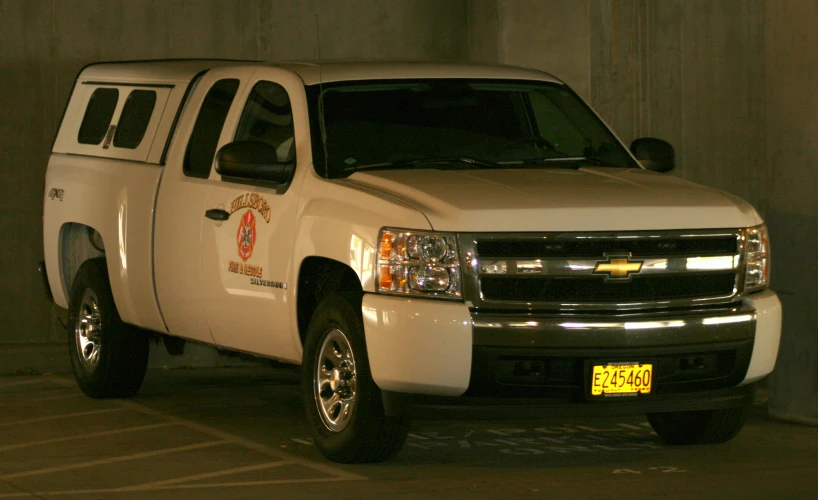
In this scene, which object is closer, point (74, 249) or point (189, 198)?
point (189, 198)

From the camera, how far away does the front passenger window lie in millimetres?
9055

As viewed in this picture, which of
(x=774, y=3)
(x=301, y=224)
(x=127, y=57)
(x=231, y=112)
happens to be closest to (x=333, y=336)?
(x=301, y=224)

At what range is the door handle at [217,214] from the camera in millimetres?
9094

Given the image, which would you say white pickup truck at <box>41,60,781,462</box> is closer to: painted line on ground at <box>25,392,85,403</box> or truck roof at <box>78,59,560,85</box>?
truck roof at <box>78,59,560,85</box>

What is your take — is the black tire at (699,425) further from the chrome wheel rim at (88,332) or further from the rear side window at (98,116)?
the rear side window at (98,116)

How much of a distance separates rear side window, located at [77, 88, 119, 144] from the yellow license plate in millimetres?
4610

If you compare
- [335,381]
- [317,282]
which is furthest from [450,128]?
[335,381]

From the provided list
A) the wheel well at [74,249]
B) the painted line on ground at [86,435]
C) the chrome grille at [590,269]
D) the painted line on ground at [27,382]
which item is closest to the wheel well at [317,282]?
the chrome grille at [590,269]

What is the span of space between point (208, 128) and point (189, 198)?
48 centimetres

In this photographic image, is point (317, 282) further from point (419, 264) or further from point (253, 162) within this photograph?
point (419, 264)

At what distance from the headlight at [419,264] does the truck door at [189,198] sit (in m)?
1.98

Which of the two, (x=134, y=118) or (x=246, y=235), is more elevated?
(x=134, y=118)

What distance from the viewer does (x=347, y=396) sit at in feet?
26.7

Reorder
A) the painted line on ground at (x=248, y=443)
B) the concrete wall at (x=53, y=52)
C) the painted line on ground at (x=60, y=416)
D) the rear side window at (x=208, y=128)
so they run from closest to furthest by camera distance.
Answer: the painted line on ground at (x=248, y=443)
the rear side window at (x=208, y=128)
the painted line on ground at (x=60, y=416)
the concrete wall at (x=53, y=52)
